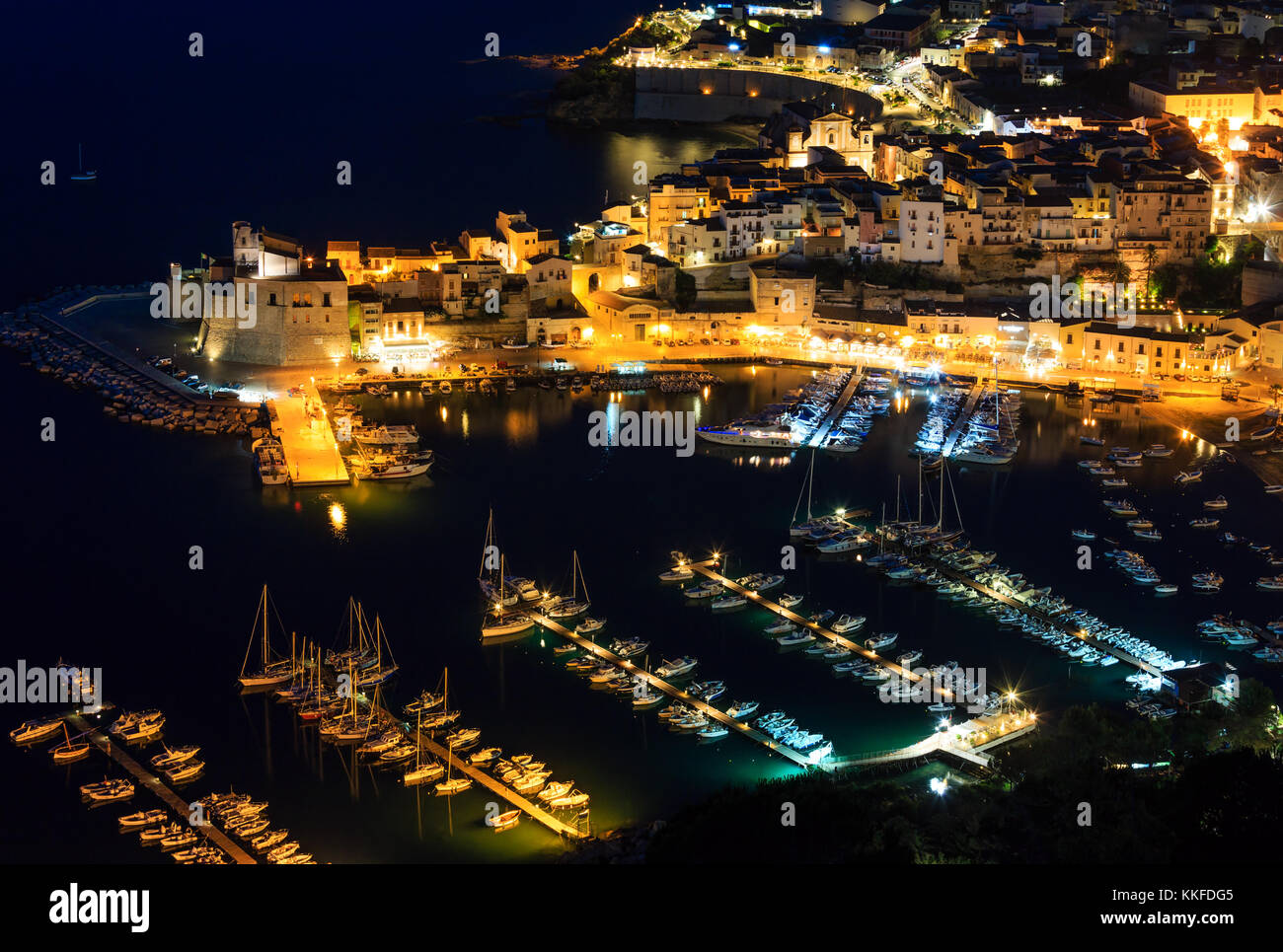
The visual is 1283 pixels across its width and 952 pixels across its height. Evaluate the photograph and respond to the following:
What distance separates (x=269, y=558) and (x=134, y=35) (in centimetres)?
4184

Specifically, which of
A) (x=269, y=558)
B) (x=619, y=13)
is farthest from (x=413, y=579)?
(x=619, y=13)

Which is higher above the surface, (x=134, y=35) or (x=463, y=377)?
(x=134, y=35)

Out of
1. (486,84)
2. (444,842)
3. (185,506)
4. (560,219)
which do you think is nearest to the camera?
(444,842)

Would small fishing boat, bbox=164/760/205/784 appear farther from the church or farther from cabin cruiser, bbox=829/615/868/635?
the church

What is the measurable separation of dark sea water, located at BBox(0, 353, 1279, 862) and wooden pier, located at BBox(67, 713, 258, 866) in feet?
0.77

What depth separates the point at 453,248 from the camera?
2784cm

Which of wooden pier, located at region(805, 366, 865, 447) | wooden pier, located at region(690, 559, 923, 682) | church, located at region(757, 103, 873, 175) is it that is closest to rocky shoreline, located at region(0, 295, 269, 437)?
wooden pier, located at region(805, 366, 865, 447)

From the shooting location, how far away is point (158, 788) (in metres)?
15.4

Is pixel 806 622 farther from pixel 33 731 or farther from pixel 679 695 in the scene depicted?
pixel 33 731

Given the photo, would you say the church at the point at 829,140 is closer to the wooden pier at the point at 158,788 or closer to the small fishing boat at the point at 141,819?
the wooden pier at the point at 158,788

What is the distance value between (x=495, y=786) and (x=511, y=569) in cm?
413

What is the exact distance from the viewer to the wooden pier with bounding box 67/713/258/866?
1455cm

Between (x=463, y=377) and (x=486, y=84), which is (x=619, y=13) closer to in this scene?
(x=486, y=84)

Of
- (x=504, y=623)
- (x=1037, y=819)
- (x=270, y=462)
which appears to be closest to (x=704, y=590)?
(x=504, y=623)
